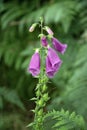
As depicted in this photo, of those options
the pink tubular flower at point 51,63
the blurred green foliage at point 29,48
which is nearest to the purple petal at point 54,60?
the pink tubular flower at point 51,63

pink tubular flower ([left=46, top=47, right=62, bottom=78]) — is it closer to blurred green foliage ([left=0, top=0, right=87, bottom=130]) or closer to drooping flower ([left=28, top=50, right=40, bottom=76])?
drooping flower ([left=28, top=50, right=40, bottom=76])

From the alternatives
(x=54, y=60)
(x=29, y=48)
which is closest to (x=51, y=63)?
(x=54, y=60)

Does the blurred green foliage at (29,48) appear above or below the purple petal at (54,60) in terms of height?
above

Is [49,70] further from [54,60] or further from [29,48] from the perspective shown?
[29,48]

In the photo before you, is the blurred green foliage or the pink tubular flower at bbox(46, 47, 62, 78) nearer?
the pink tubular flower at bbox(46, 47, 62, 78)

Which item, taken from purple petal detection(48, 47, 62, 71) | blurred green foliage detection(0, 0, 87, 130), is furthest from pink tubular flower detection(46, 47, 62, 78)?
blurred green foliage detection(0, 0, 87, 130)

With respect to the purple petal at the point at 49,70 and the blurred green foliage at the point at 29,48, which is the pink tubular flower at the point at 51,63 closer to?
the purple petal at the point at 49,70

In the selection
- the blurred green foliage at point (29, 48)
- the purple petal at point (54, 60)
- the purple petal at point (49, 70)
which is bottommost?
the purple petal at point (49, 70)

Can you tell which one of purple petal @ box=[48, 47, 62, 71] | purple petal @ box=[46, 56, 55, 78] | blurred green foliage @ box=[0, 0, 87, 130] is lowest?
purple petal @ box=[46, 56, 55, 78]
